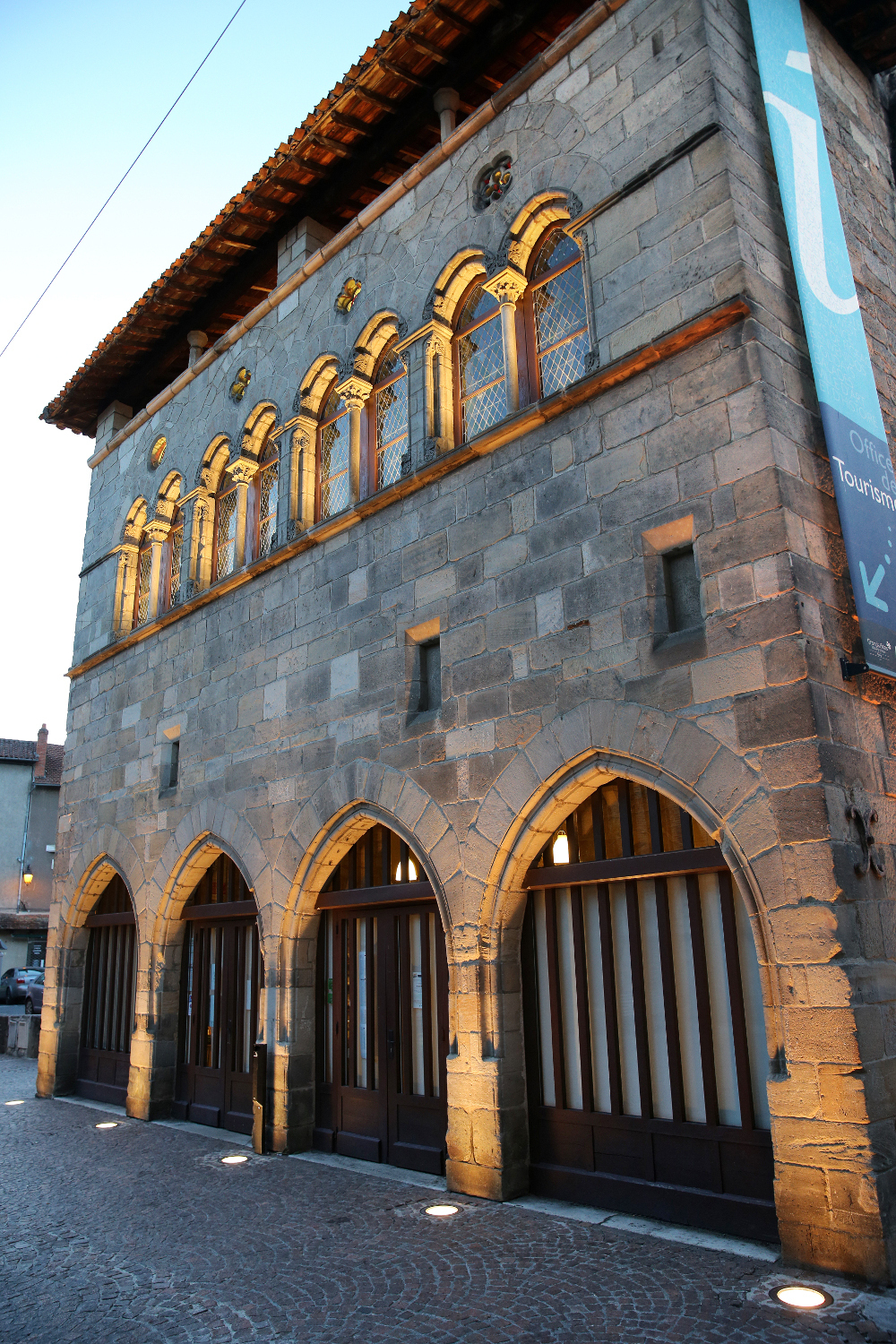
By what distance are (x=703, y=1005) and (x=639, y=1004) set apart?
0.47 m

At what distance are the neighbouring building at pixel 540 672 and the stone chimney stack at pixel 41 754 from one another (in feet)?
76.4

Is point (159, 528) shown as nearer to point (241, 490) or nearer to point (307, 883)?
point (241, 490)

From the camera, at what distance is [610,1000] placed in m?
5.62

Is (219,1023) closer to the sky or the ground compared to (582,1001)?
closer to the ground

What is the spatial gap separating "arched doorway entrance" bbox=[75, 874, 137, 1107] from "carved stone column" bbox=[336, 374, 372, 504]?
5555 mm

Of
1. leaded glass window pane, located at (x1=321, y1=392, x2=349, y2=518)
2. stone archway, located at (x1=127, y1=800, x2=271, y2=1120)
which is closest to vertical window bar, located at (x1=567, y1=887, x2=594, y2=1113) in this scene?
stone archway, located at (x1=127, y1=800, x2=271, y2=1120)

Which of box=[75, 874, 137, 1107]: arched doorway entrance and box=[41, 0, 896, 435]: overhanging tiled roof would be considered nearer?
box=[41, 0, 896, 435]: overhanging tiled roof

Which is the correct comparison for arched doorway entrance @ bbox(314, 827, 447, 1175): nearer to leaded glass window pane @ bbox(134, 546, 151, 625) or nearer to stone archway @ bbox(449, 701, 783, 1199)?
stone archway @ bbox(449, 701, 783, 1199)

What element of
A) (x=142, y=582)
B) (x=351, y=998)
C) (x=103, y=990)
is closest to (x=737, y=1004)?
(x=351, y=998)

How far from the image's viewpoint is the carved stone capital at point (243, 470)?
9.62 metres

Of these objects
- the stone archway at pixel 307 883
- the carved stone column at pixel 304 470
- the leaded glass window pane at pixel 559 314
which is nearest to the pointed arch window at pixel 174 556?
the carved stone column at pixel 304 470

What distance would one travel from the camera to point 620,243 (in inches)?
236

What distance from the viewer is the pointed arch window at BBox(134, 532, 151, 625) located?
38.0 ft

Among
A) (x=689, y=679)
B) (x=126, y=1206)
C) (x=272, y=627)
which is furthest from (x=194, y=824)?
(x=689, y=679)
